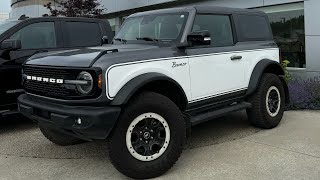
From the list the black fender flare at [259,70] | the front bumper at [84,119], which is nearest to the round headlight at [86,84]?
the front bumper at [84,119]

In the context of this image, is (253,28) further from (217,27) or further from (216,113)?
(216,113)

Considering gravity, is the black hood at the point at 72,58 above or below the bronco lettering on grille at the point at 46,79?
above

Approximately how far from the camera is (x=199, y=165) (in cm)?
465

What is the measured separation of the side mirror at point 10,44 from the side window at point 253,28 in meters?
3.44

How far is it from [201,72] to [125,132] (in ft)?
4.71

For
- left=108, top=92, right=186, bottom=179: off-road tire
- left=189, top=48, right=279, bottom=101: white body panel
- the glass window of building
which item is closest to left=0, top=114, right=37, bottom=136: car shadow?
left=108, top=92, right=186, bottom=179: off-road tire

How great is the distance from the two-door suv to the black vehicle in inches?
53.3

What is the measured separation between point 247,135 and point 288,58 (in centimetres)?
484

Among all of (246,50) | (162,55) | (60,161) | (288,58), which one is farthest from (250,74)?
(288,58)

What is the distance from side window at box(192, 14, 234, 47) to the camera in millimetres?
5328

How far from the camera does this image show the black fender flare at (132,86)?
4.01 metres

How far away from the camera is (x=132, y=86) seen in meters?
4.12

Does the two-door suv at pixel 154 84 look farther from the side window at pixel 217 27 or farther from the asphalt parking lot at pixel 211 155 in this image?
the asphalt parking lot at pixel 211 155

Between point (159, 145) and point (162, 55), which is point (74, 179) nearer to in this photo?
point (159, 145)
